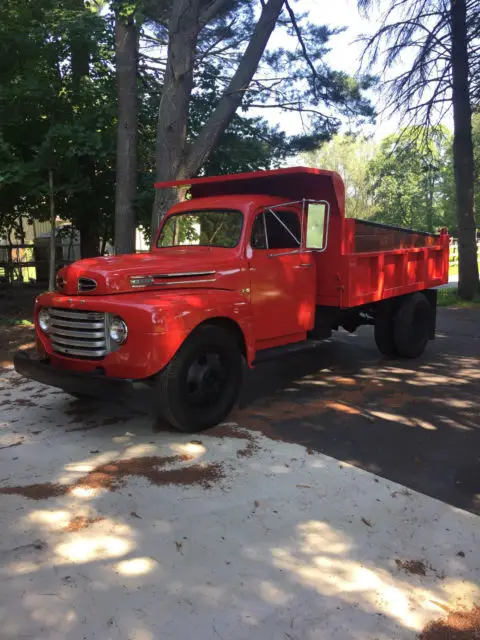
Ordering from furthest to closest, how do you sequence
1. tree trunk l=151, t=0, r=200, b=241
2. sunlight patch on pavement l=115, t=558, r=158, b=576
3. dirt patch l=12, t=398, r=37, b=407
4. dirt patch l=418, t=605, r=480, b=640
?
tree trunk l=151, t=0, r=200, b=241 → dirt patch l=12, t=398, r=37, b=407 → sunlight patch on pavement l=115, t=558, r=158, b=576 → dirt patch l=418, t=605, r=480, b=640

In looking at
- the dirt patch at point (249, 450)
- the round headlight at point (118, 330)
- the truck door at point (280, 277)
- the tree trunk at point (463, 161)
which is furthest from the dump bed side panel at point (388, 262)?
the tree trunk at point (463, 161)

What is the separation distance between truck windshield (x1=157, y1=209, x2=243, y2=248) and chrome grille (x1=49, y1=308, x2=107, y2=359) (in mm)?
1600

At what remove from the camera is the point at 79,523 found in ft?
9.77

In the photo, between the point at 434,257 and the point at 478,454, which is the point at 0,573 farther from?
the point at 434,257

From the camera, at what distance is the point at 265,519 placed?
3068 millimetres

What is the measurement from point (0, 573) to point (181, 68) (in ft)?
25.0

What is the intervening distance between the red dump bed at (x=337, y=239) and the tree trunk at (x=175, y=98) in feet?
5.70

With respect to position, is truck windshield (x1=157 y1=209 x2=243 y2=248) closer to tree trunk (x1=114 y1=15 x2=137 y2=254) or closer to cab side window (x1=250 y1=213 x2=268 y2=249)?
cab side window (x1=250 y1=213 x2=268 y2=249)

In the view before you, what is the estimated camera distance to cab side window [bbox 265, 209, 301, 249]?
537 cm

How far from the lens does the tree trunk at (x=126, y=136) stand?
358 inches

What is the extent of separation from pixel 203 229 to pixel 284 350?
1.55 m

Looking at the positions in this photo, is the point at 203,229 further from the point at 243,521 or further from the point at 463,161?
the point at 463,161

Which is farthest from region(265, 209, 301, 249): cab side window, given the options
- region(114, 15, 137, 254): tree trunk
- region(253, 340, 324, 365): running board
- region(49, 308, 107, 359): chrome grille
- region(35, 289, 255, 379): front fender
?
region(114, 15, 137, 254): tree trunk

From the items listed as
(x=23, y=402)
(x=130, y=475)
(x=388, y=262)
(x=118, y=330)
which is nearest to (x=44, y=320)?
(x=118, y=330)
